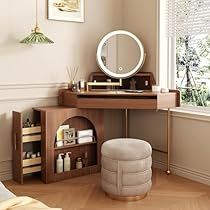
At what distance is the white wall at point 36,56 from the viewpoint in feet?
10.9

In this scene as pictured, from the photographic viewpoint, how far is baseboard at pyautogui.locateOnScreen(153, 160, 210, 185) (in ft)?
10.9

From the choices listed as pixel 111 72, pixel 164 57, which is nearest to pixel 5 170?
pixel 111 72

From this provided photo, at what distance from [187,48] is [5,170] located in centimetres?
214

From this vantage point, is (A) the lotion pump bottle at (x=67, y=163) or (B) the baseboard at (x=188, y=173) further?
(A) the lotion pump bottle at (x=67, y=163)

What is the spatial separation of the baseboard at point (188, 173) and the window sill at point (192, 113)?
0.52m

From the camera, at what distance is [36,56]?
3467 millimetres

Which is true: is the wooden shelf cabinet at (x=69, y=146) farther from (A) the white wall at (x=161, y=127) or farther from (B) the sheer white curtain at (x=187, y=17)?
(B) the sheer white curtain at (x=187, y=17)

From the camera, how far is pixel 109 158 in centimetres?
287

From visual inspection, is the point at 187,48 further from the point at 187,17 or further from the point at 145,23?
the point at 145,23

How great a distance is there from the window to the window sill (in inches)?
2.7

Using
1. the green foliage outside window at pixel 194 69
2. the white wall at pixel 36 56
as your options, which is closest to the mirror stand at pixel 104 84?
the white wall at pixel 36 56

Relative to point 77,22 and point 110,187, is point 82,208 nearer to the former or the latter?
point 110,187

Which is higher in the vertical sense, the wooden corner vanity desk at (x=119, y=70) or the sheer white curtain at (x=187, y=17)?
the sheer white curtain at (x=187, y=17)

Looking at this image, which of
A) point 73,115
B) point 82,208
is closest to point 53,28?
point 73,115
